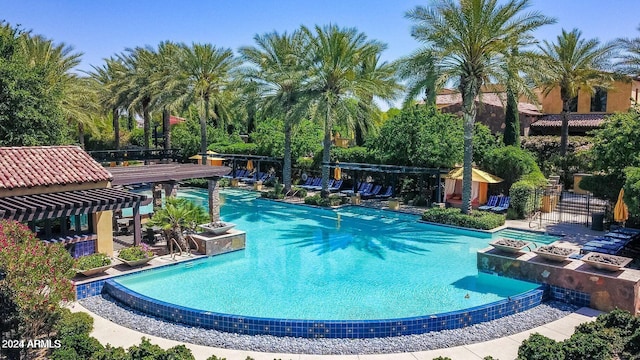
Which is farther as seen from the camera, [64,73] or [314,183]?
[64,73]

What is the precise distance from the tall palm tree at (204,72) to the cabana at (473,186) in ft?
53.9

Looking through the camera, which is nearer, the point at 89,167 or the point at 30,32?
the point at 89,167

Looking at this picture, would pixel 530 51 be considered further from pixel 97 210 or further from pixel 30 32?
pixel 30 32

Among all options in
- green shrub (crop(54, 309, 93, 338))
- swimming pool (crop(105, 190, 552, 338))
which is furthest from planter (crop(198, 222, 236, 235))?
green shrub (crop(54, 309, 93, 338))

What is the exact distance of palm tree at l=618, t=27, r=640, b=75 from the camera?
2509 cm

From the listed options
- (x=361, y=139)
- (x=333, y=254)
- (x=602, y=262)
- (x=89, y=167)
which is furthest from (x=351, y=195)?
(x=602, y=262)

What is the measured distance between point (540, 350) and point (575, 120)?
3563 centimetres

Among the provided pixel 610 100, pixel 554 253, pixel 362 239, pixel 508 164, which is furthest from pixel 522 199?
pixel 610 100

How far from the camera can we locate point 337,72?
2644 cm

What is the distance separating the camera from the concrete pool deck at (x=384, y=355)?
9531mm

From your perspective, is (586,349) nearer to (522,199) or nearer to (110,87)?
(522,199)

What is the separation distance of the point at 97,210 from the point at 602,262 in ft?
45.8

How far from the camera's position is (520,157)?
24.7 meters

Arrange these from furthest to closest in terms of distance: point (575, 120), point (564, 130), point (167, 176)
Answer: point (575, 120) < point (564, 130) < point (167, 176)
